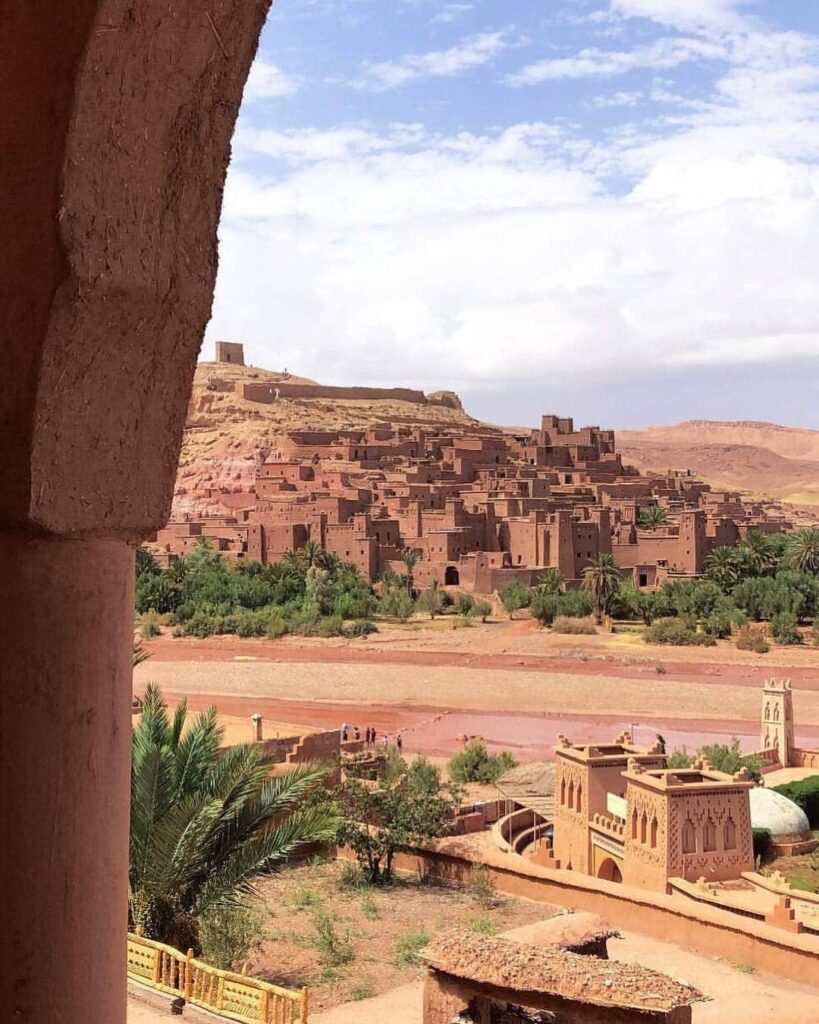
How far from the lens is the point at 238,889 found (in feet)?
24.5

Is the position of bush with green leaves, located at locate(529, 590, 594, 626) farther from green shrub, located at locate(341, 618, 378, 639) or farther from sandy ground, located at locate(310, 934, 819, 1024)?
sandy ground, located at locate(310, 934, 819, 1024)

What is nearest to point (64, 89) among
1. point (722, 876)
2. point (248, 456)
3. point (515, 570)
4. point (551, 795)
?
point (722, 876)

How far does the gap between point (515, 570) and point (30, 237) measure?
3970 cm

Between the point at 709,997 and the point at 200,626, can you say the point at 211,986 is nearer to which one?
the point at 709,997

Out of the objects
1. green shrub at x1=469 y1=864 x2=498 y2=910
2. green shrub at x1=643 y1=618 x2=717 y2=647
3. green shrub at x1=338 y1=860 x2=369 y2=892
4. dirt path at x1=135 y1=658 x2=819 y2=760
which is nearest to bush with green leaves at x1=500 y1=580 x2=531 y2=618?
green shrub at x1=643 y1=618 x2=717 y2=647

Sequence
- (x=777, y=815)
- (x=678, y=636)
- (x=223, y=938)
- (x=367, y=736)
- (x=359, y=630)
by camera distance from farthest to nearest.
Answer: (x=359, y=630) → (x=678, y=636) → (x=367, y=736) → (x=777, y=815) → (x=223, y=938)

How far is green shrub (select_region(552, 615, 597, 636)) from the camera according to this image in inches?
1430

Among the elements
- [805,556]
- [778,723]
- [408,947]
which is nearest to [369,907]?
[408,947]

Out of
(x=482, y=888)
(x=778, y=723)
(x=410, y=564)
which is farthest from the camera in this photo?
(x=410, y=564)

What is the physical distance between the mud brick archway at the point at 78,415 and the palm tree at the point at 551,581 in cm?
3786

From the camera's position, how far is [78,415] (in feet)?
4.25

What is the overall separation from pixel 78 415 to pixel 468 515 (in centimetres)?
4127

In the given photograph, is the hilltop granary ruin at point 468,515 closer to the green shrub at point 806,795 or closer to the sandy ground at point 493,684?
the sandy ground at point 493,684

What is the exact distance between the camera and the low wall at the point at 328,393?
70.3 metres
